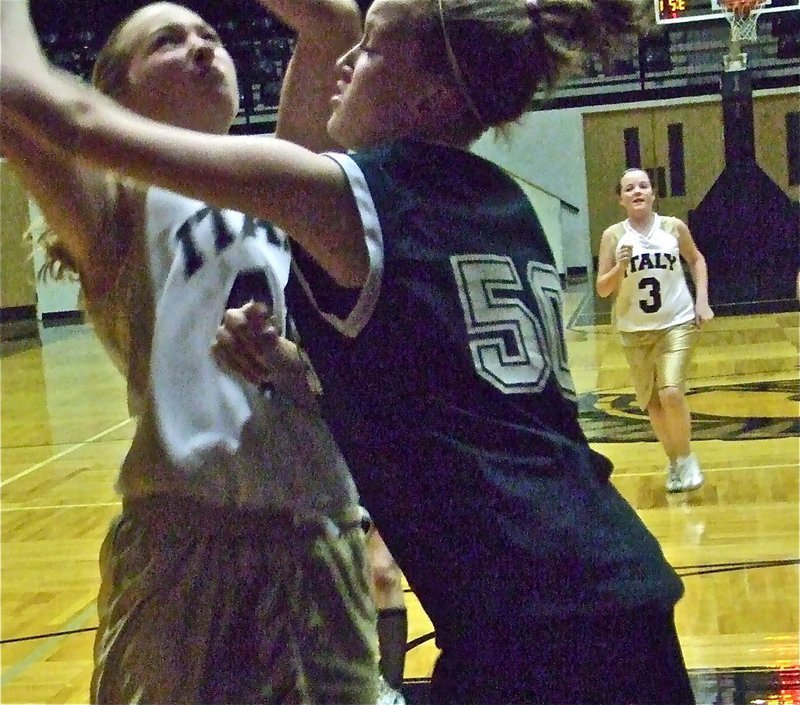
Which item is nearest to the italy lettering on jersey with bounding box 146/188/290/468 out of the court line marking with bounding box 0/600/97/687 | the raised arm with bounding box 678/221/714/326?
the court line marking with bounding box 0/600/97/687

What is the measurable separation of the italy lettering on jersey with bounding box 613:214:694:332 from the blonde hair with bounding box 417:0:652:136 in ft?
12.1

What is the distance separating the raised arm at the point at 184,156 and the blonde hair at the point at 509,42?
18cm

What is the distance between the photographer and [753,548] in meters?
3.66

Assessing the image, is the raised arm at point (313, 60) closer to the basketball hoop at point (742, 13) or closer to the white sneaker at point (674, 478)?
the white sneaker at point (674, 478)

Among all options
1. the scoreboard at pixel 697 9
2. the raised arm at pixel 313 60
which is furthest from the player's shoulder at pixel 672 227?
the scoreboard at pixel 697 9

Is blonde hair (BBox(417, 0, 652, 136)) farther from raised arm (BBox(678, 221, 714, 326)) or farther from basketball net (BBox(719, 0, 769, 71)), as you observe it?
basketball net (BBox(719, 0, 769, 71))

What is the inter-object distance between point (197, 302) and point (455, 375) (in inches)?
15.5

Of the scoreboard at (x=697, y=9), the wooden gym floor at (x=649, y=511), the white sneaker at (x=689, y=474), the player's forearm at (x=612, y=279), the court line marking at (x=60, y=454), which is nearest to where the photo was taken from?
the wooden gym floor at (x=649, y=511)

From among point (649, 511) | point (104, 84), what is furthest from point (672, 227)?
point (104, 84)

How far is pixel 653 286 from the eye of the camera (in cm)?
473

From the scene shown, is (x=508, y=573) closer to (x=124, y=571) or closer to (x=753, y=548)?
(x=124, y=571)

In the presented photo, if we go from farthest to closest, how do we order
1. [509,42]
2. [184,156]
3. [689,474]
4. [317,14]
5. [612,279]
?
[612,279]
[689,474]
[317,14]
[509,42]
[184,156]

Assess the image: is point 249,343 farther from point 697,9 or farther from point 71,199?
point 697,9

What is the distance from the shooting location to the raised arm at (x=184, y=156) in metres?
0.93
